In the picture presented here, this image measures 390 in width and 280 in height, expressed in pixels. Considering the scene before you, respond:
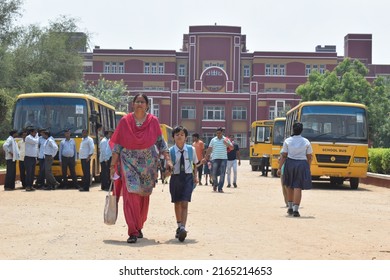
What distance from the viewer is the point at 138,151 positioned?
10.7 meters

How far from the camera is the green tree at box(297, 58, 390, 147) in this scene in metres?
62.2

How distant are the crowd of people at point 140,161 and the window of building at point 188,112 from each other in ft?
218

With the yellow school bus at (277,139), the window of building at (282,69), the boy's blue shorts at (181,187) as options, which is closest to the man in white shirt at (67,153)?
the boy's blue shorts at (181,187)

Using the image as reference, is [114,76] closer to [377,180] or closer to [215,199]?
[377,180]

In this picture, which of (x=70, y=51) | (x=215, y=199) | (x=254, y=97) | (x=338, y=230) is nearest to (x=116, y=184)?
(x=338, y=230)

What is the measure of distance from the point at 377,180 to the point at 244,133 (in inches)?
2578

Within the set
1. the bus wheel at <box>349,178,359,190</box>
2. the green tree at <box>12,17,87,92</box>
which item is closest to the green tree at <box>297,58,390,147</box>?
the green tree at <box>12,17,87,92</box>

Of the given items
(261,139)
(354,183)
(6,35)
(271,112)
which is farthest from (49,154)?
(271,112)

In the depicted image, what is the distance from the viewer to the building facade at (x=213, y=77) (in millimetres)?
92312

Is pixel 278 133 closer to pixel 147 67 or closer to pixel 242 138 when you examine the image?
pixel 242 138

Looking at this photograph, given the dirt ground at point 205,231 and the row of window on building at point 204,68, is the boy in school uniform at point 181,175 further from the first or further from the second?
the row of window on building at point 204,68

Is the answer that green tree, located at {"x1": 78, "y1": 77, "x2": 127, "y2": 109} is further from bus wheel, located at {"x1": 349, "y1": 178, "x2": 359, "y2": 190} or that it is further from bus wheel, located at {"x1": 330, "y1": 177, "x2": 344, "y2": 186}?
bus wheel, located at {"x1": 349, "y1": 178, "x2": 359, "y2": 190}

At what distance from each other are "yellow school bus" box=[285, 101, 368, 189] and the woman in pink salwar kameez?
14.7 m

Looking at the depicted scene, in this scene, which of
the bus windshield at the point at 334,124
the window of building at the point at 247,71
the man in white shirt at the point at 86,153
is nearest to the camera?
the man in white shirt at the point at 86,153
